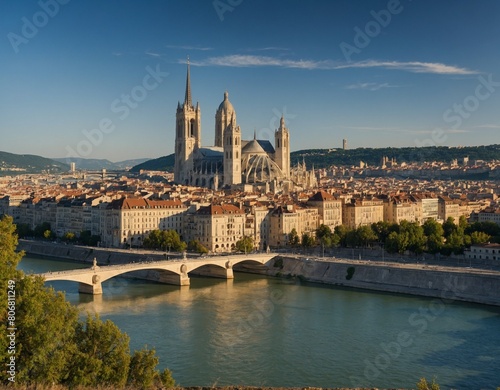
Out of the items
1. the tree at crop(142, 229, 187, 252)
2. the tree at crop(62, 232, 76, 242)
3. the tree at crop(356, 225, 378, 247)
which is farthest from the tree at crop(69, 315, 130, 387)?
the tree at crop(62, 232, 76, 242)

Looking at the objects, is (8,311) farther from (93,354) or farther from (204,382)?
(204,382)

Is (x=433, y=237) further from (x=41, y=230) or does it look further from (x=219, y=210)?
(x=41, y=230)

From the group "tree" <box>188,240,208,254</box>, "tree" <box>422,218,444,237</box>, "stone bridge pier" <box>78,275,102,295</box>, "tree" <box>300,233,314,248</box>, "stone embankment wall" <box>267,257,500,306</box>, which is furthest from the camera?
"tree" <box>300,233,314,248</box>

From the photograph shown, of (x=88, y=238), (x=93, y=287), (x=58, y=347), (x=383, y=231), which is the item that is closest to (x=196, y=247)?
(x=88, y=238)

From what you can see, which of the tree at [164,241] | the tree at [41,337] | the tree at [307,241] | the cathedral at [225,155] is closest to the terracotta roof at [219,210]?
the tree at [164,241]

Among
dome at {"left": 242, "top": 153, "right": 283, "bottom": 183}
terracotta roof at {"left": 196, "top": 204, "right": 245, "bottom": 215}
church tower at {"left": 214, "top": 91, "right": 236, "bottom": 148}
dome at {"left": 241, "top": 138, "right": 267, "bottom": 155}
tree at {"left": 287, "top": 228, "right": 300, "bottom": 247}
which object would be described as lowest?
tree at {"left": 287, "top": 228, "right": 300, "bottom": 247}

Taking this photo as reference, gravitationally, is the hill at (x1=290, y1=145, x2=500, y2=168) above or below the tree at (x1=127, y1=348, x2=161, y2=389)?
above

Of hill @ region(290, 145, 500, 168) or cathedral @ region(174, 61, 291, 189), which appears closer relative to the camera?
cathedral @ region(174, 61, 291, 189)

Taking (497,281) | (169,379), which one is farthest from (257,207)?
(169,379)

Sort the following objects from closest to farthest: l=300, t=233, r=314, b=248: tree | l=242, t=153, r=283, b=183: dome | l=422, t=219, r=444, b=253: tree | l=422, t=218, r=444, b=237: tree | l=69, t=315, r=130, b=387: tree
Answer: l=69, t=315, r=130, b=387: tree
l=422, t=219, r=444, b=253: tree
l=422, t=218, r=444, b=237: tree
l=300, t=233, r=314, b=248: tree
l=242, t=153, r=283, b=183: dome

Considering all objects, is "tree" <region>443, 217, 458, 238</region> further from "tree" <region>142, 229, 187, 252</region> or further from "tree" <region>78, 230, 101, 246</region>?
"tree" <region>78, 230, 101, 246</region>
